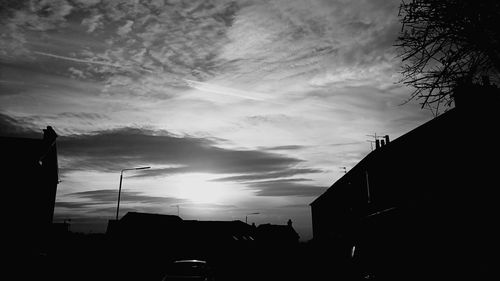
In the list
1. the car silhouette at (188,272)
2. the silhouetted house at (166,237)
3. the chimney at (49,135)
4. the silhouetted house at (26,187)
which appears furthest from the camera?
the silhouetted house at (166,237)

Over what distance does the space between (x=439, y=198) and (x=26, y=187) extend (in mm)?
29659

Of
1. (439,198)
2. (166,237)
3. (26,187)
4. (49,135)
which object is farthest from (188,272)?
(166,237)

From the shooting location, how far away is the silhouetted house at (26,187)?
87.8ft

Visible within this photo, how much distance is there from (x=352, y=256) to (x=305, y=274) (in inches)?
547

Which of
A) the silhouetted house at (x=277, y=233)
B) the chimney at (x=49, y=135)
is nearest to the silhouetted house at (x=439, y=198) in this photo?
the chimney at (x=49, y=135)

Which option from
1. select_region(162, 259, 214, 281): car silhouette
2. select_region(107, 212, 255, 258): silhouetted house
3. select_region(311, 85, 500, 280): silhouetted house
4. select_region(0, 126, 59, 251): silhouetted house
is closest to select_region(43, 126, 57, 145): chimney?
select_region(0, 126, 59, 251): silhouetted house

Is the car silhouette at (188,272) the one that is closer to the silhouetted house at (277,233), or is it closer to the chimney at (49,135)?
the chimney at (49,135)

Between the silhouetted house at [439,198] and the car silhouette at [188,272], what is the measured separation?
20.0 ft

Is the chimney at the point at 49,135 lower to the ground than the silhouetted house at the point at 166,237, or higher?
higher

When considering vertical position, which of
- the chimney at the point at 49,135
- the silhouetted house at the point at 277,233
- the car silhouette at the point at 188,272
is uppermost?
the chimney at the point at 49,135

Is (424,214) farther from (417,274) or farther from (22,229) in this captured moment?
(22,229)

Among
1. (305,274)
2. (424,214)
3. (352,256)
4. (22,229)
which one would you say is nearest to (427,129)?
(424,214)

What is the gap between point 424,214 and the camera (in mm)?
12961

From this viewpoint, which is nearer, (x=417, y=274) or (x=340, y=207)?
(x=417, y=274)
